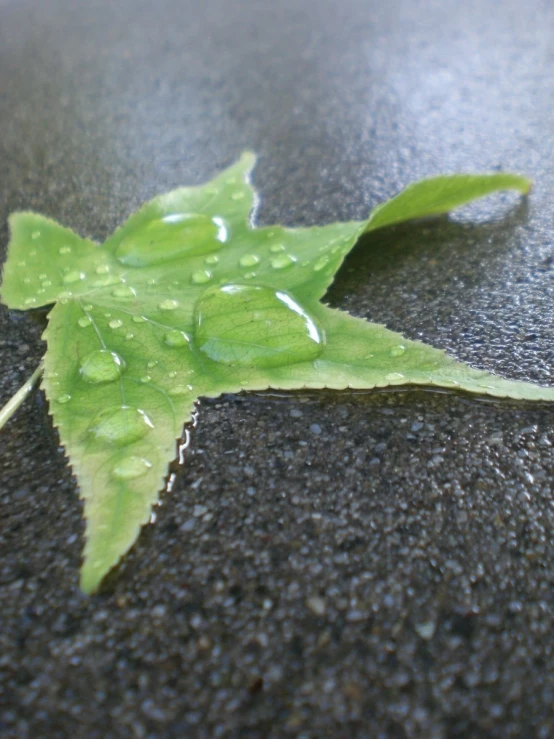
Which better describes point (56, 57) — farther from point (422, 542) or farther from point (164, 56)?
point (422, 542)

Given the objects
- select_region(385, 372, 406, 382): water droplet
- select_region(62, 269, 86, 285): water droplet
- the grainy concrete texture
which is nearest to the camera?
the grainy concrete texture

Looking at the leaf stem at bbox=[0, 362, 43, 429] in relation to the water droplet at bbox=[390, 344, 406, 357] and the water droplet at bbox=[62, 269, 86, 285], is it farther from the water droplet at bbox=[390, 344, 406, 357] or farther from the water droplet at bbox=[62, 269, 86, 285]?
the water droplet at bbox=[390, 344, 406, 357]

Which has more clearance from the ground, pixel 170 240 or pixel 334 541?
pixel 170 240

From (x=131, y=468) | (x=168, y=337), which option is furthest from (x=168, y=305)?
(x=131, y=468)

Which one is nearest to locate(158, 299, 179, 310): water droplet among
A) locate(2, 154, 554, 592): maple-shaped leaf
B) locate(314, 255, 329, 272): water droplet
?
locate(2, 154, 554, 592): maple-shaped leaf

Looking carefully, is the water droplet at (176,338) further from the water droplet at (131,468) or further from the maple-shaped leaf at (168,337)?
the water droplet at (131,468)

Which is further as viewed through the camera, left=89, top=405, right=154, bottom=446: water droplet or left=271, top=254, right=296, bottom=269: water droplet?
left=271, top=254, right=296, bottom=269: water droplet

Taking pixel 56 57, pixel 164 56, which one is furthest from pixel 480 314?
pixel 56 57

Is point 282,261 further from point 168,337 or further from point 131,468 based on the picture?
point 131,468
